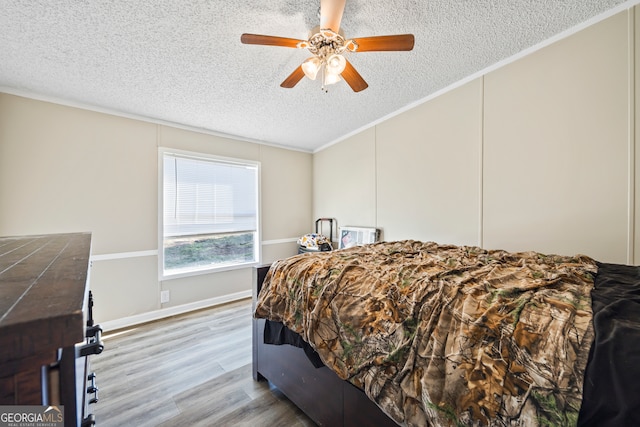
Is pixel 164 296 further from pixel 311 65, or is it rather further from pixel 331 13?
pixel 331 13

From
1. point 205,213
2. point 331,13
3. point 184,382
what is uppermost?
point 331,13

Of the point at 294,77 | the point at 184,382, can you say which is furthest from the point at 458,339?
the point at 184,382

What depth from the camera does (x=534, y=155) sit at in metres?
2.00

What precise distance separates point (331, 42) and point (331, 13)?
0.57 ft

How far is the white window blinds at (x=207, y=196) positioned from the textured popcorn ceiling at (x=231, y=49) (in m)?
0.76

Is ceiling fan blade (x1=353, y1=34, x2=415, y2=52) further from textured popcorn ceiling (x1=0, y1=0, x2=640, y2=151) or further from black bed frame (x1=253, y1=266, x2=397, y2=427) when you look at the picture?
black bed frame (x1=253, y1=266, x2=397, y2=427)

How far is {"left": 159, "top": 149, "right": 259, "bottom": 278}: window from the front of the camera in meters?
3.15

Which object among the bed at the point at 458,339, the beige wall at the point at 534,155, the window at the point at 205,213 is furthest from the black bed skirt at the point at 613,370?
the window at the point at 205,213

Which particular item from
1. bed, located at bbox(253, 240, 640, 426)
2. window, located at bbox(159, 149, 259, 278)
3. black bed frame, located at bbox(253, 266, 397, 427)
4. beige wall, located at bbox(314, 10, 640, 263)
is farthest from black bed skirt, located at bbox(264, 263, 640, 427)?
window, located at bbox(159, 149, 259, 278)

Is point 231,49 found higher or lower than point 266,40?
higher

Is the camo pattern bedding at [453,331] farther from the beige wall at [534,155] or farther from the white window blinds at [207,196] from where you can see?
the white window blinds at [207,196]

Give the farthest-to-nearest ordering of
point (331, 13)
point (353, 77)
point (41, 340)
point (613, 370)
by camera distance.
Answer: point (353, 77) → point (331, 13) → point (613, 370) → point (41, 340)

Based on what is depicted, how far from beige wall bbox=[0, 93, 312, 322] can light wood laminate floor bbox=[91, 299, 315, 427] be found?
1.83 ft

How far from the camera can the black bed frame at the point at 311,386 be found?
116 centimetres
